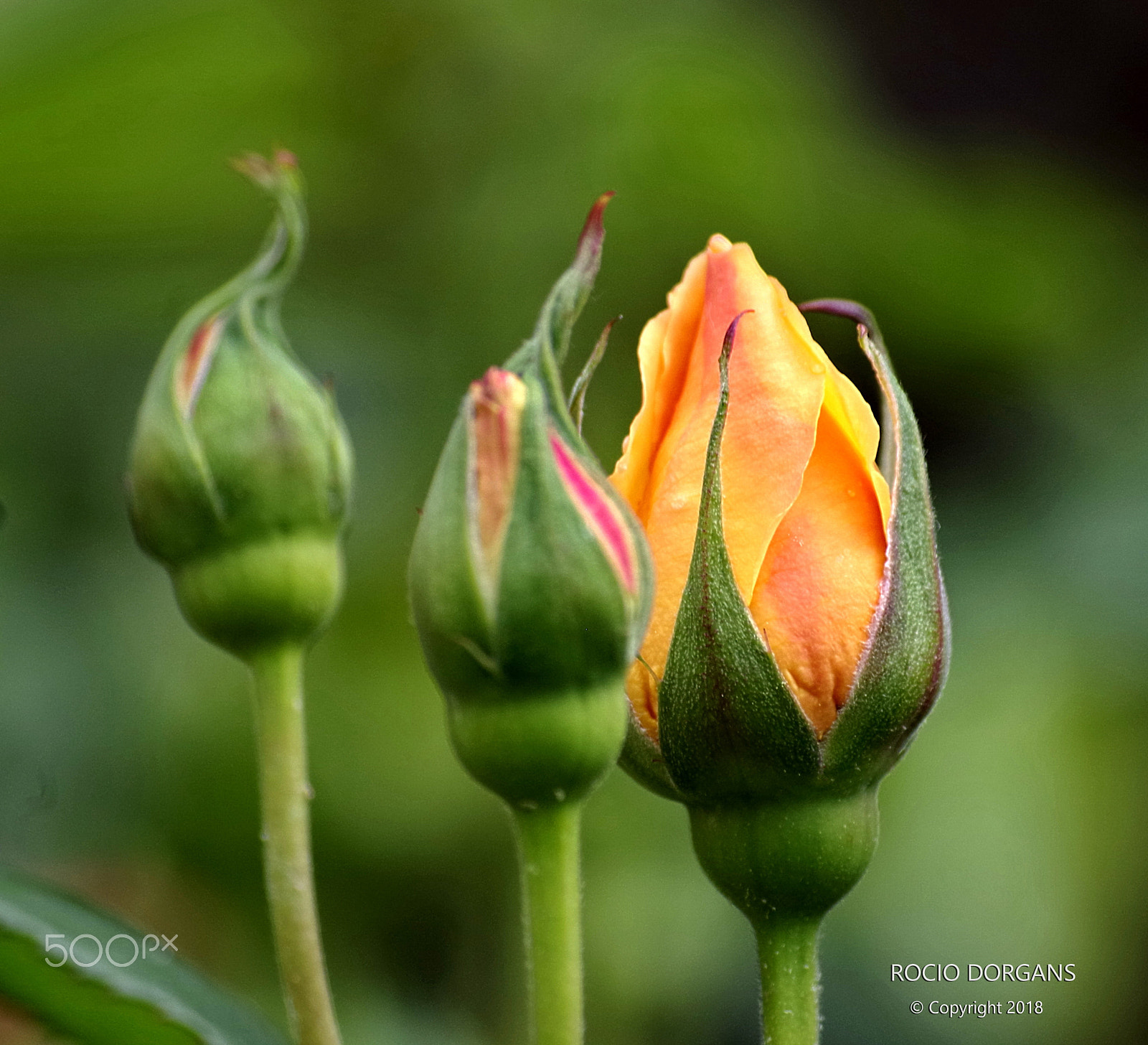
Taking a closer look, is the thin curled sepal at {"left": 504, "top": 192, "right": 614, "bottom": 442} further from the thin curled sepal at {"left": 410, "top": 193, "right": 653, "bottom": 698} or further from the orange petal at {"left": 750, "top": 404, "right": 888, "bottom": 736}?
the orange petal at {"left": 750, "top": 404, "right": 888, "bottom": 736}

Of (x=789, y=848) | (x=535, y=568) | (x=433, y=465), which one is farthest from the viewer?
(x=433, y=465)

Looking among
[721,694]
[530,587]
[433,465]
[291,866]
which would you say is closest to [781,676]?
[721,694]

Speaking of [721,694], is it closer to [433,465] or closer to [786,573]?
[786,573]

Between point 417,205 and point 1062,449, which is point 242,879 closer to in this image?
point 417,205

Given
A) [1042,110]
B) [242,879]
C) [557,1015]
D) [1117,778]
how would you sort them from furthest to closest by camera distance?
[1042,110]
[1117,778]
[242,879]
[557,1015]

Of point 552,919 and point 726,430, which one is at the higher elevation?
point 726,430

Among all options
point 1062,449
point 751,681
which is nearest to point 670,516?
point 751,681

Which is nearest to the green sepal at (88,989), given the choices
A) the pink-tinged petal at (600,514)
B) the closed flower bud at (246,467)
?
the closed flower bud at (246,467)

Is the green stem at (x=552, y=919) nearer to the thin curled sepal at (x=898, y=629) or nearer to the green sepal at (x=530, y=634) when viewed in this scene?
the green sepal at (x=530, y=634)
